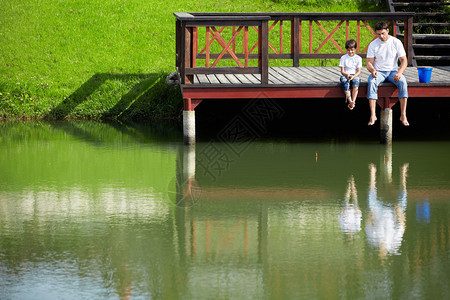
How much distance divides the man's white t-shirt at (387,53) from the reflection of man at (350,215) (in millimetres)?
4260

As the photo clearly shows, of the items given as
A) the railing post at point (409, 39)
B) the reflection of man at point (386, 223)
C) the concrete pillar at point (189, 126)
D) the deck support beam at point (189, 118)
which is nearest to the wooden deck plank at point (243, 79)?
the deck support beam at point (189, 118)

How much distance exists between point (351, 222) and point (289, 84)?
5.65 meters

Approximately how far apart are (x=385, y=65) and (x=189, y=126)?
3.37 metres

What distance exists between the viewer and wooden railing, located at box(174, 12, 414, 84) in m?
13.7

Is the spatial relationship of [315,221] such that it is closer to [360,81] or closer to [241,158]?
[241,158]

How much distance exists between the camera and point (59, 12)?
2150 cm

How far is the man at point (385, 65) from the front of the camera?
45.0 feet

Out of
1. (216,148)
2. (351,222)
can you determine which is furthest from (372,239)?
(216,148)

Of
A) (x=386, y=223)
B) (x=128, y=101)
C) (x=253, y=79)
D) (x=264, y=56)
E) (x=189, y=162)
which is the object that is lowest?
(x=386, y=223)

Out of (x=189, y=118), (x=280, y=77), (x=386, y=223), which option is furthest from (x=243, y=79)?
(x=386, y=223)

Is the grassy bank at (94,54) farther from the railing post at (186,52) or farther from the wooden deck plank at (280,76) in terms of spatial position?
the railing post at (186,52)

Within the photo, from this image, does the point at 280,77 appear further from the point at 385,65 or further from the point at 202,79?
the point at 385,65

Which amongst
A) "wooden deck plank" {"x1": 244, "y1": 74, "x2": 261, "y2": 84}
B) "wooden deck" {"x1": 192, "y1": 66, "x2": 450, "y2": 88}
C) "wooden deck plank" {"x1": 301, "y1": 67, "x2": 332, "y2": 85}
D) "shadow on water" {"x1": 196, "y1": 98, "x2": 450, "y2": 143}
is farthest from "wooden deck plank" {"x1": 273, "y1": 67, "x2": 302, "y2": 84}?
"shadow on water" {"x1": 196, "y1": 98, "x2": 450, "y2": 143}

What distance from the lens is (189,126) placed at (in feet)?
45.6
